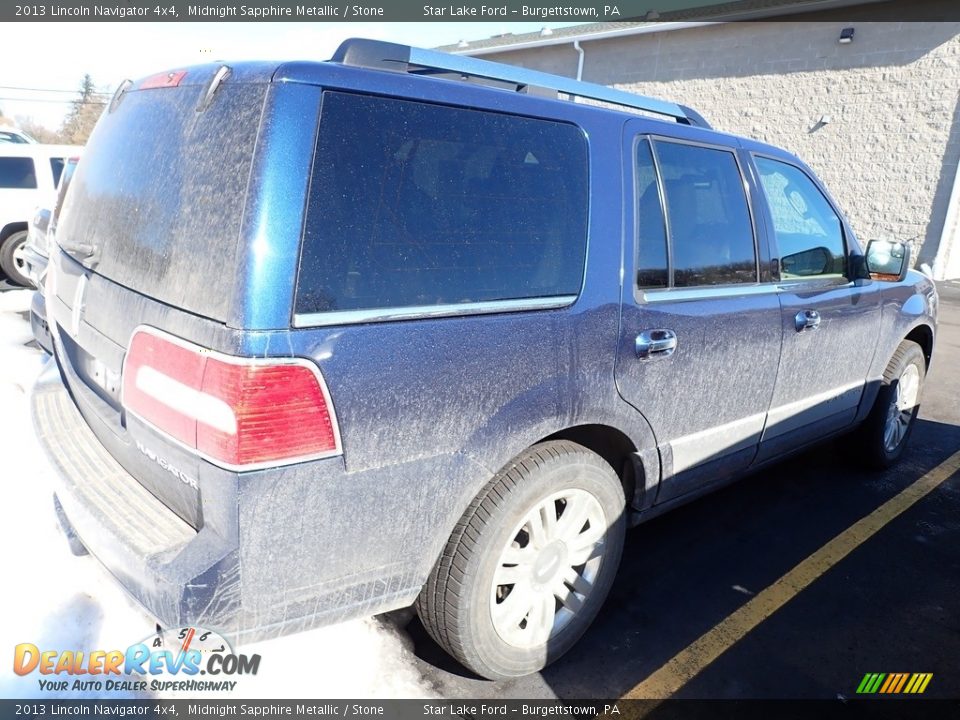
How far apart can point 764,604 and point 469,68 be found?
2.57 metres

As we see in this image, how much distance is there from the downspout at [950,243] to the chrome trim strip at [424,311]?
13691 millimetres

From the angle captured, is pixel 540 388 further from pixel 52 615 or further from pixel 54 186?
pixel 54 186

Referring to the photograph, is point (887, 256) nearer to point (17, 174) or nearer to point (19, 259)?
point (19, 259)

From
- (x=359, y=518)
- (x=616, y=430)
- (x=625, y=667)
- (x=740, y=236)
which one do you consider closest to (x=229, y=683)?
(x=359, y=518)

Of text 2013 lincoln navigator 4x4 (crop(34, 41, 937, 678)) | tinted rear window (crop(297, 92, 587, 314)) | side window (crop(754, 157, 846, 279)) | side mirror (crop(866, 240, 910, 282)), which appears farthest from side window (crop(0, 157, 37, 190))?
side mirror (crop(866, 240, 910, 282))

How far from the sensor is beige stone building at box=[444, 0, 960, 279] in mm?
12789

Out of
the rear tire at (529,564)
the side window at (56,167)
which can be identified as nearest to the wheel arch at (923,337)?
the rear tire at (529,564)

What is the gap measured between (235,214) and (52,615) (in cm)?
191

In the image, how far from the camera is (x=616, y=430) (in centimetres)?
262

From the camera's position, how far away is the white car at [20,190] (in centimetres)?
895

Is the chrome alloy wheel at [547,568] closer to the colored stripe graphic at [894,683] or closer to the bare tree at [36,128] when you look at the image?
the colored stripe graphic at [894,683]

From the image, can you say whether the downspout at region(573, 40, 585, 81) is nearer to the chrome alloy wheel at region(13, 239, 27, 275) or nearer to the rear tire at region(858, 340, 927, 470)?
the chrome alloy wheel at region(13, 239, 27, 275)

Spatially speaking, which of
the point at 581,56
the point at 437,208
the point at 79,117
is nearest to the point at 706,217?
the point at 437,208

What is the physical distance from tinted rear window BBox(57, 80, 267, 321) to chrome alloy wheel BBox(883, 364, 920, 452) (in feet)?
13.9
